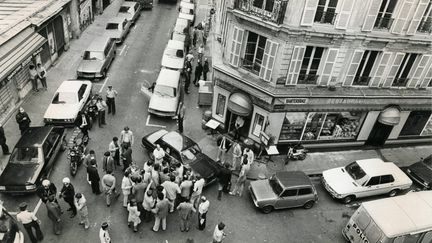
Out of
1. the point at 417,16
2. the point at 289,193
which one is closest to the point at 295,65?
the point at 289,193

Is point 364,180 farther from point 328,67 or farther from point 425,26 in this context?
point 425,26

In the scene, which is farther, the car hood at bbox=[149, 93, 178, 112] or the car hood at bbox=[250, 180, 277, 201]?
the car hood at bbox=[149, 93, 178, 112]

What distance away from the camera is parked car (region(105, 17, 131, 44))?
2989 centimetres

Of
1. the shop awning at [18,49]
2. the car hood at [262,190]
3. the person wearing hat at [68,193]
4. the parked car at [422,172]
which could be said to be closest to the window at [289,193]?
the car hood at [262,190]

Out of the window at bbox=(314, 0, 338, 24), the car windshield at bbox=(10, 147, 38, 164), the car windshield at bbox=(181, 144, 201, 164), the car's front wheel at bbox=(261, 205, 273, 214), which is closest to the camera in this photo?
the car windshield at bbox=(10, 147, 38, 164)

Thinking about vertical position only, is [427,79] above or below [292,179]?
above

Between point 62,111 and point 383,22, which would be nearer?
point 383,22

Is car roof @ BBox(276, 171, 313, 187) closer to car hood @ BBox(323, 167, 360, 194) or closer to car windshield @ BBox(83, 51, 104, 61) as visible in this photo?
car hood @ BBox(323, 167, 360, 194)

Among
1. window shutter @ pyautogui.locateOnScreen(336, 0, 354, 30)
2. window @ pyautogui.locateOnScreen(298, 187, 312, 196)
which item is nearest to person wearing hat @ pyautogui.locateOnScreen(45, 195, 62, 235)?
window @ pyautogui.locateOnScreen(298, 187, 312, 196)

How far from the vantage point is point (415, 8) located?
59.0ft

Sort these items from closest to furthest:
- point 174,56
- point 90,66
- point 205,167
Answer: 1. point 205,167
2. point 90,66
3. point 174,56

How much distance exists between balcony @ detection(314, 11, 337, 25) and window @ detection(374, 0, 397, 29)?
2.63 meters

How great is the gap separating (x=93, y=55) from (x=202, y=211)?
16.1 m

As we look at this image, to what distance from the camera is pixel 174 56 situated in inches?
1063
